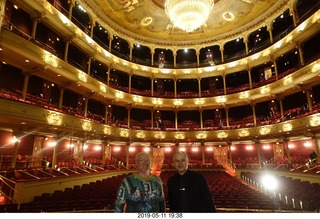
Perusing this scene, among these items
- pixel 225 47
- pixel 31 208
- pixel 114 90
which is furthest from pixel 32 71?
pixel 225 47

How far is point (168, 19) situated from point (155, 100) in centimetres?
826

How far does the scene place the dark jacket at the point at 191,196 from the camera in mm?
2219

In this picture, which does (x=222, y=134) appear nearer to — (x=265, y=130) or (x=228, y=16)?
(x=265, y=130)

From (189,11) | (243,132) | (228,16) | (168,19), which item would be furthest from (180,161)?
(228,16)

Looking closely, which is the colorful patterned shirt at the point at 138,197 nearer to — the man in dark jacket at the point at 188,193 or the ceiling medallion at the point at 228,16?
the man in dark jacket at the point at 188,193

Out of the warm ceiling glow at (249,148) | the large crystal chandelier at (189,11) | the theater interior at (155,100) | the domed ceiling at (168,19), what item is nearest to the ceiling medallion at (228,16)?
the domed ceiling at (168,19)

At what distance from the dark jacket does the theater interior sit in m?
3.48

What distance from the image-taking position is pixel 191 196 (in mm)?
2230

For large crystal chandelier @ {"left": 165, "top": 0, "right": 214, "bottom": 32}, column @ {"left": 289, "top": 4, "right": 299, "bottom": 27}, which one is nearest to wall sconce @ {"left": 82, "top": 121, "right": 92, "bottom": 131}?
large crystal chandelier @ {"left": 165, "top": 0, "right": 214, "bottom": 32}

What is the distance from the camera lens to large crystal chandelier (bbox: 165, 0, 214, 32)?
987 centimetres

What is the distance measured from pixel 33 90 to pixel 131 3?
1079 centimetres

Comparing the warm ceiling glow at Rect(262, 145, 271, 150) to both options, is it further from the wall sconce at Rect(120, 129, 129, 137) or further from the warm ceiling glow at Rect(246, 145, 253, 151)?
the wall sconce at Rect(120, 129, 129, 137)

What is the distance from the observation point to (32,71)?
1216 centimetres

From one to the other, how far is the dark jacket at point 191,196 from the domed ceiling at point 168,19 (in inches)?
716
